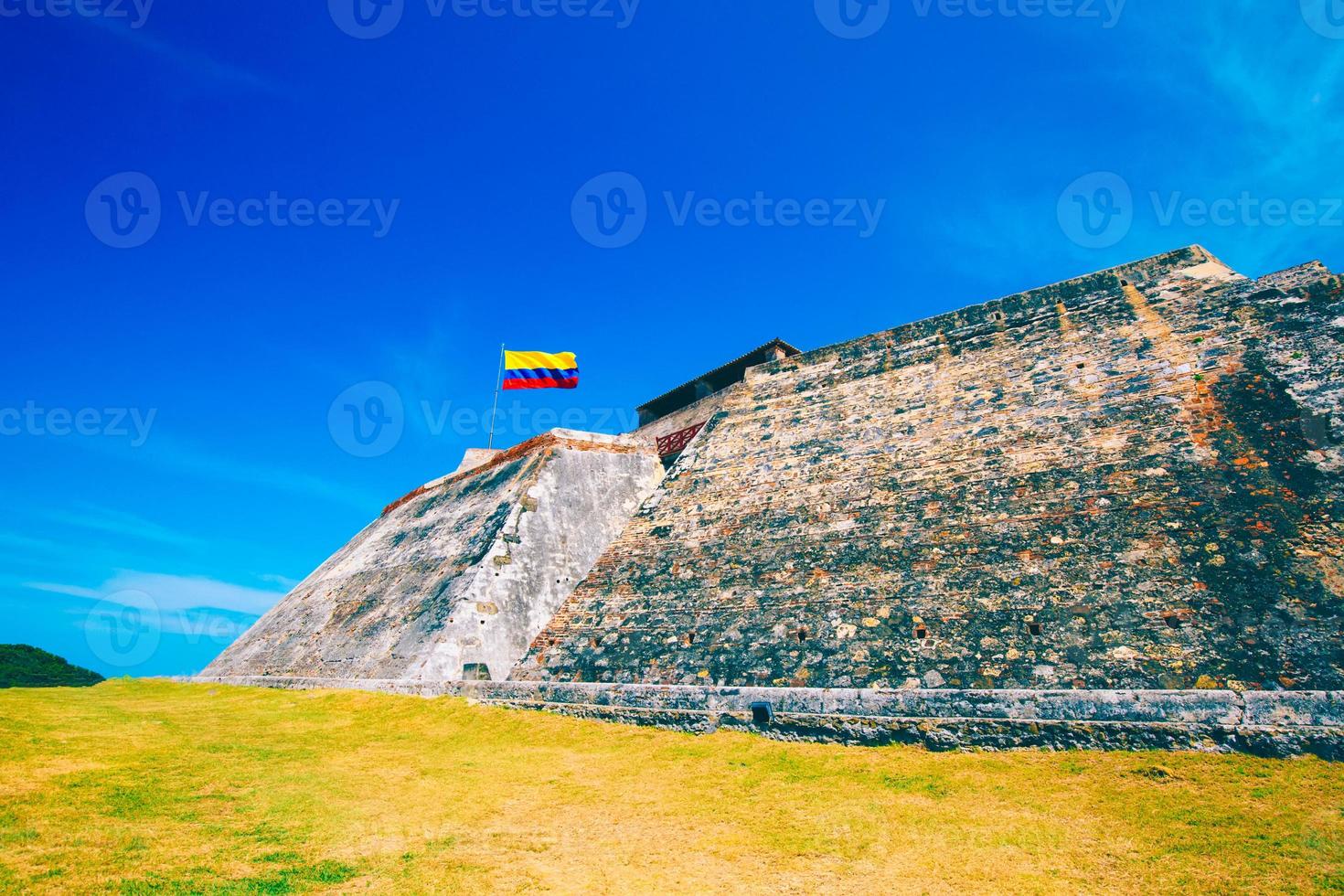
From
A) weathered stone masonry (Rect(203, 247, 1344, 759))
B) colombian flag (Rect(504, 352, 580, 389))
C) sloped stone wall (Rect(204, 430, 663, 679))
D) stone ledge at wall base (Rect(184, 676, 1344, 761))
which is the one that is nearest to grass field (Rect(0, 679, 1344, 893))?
stone ledge at wall base (Rect(184, 676, 1344, 761))

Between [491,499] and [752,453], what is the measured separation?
724cm

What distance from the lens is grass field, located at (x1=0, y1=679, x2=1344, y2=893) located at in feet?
13.7

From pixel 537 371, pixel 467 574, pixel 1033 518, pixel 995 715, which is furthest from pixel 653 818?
pixel 537 371

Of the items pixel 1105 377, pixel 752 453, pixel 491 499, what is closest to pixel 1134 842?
pixel 1105 377

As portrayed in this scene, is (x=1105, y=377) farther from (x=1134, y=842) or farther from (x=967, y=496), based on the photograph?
(x=1134, y=842)

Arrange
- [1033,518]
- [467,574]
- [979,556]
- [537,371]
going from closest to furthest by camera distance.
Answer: [979,556] → [1033,518] → [467,574] → [537,371]

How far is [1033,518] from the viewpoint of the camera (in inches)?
322

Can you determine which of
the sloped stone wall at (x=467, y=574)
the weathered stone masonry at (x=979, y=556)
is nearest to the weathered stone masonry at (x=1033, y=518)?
the weathered stone masonry at (x=979, y=556)

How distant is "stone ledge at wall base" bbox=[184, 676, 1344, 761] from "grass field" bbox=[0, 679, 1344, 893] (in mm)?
185

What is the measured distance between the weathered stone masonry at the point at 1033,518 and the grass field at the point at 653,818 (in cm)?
129

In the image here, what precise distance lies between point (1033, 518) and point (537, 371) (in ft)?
52.3

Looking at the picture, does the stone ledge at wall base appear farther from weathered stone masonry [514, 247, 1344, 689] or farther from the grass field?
weathered stone masonry [514, 247, 1344, 689]

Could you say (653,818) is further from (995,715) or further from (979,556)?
(979,556)

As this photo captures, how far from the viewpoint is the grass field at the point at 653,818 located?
418 cm
